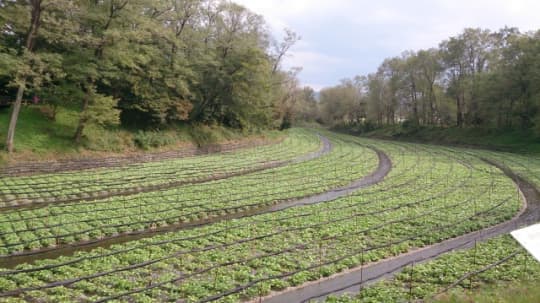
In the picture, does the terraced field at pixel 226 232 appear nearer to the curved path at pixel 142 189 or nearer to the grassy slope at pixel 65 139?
the curved path at pixel 142 189

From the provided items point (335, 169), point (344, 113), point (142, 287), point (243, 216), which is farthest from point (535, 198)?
point (344, 113)

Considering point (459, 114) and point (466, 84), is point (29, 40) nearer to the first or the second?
point (466, 84)

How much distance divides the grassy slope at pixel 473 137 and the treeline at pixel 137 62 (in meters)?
32.4

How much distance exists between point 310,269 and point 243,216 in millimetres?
6810

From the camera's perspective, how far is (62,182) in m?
22.2

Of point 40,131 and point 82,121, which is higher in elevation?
point 82,121

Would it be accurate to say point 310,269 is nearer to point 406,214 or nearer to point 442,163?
point 406,214

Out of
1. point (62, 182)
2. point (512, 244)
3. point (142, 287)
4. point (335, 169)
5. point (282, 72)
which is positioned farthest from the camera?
point (282, 72)

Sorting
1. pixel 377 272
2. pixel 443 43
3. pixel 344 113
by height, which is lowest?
pixel 377 272

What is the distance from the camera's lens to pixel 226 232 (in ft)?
47.2

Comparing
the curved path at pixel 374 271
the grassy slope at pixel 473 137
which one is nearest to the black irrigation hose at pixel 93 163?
the curved path at pixel 374 271

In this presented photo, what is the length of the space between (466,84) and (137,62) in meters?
50.9

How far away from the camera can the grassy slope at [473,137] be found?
49.0m

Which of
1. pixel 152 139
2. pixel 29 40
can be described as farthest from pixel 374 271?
pixel 152 139
